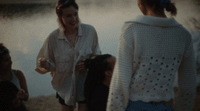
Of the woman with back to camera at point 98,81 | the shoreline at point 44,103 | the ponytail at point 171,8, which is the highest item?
the ponytail at point 171,8

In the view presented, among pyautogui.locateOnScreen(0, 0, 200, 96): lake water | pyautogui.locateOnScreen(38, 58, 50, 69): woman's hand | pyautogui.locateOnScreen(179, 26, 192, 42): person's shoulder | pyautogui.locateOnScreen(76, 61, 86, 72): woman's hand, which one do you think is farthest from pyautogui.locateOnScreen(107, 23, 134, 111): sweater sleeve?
pyautogui.locateOnScreen(0, 0, 200, 96): lake water

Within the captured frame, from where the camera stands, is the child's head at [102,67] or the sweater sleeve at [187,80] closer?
the sweater sleeve at [187,80]

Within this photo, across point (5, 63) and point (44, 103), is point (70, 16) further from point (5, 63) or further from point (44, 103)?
point (44, 103)

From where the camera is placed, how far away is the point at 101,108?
1670mm

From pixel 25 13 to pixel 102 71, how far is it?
5079mm

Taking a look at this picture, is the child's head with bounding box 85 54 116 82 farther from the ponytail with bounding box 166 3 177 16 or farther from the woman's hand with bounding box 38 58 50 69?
the ponytail with bounding box 166 3 177 16

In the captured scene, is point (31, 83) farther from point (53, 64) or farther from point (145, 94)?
point (145, 94)

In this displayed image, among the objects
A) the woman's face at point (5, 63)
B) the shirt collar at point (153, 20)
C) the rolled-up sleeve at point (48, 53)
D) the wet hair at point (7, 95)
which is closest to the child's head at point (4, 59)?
the woman's face at point (5, 63)

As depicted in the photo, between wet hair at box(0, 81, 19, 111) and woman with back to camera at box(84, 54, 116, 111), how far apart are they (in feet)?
2.27

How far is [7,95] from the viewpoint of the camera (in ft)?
6.26

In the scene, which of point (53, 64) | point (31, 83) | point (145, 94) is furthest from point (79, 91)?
point (31, 83)

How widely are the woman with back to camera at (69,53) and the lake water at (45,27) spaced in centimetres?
328

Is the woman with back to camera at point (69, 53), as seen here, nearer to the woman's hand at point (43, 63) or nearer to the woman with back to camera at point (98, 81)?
the woman's hand at point (43, 63)

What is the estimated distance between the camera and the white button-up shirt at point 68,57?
6.49ft
